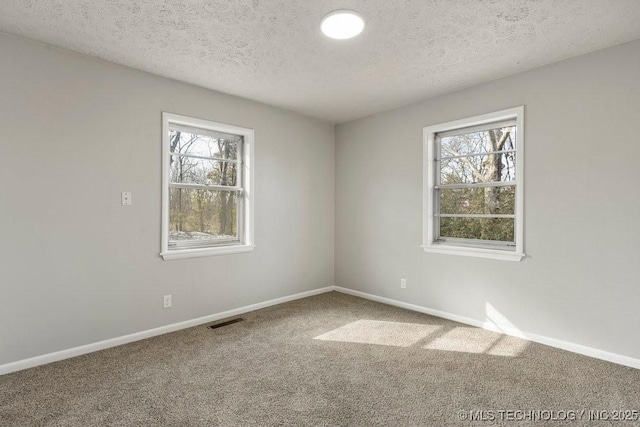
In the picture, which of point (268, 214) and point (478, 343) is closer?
point (478, 343)

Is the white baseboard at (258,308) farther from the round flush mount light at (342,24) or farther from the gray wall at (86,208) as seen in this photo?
the round flush mount light at (342,24)

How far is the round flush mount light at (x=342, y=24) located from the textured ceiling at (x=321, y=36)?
6 centimetres

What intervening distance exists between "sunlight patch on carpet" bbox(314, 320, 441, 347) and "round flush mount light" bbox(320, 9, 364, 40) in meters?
2.60

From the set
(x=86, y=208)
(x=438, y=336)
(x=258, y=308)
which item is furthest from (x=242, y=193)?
(x=438, y=336)

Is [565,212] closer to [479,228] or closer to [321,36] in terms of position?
[479,228]

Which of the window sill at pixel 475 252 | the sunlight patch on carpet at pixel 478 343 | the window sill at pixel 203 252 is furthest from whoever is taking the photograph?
the window sill at pixel 203 252

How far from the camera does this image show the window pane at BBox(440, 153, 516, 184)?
3408 mm

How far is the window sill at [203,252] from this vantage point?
3340 millimetres

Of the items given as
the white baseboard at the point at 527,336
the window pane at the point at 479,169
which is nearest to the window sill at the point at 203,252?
the white baseboard at the point at 527,336

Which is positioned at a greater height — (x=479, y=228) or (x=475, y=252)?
(x=479, y=228)

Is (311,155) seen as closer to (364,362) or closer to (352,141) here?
(352,141)

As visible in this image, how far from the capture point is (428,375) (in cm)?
246

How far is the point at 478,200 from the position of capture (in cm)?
364

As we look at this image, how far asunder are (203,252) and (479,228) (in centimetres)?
302
